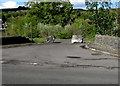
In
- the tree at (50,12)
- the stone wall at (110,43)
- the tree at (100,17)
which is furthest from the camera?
the tree at (50,12)

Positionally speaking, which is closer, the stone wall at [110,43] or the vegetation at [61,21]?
the stone wall at [110,43]

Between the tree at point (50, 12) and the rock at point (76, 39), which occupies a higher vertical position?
the tree at point (50, 12)

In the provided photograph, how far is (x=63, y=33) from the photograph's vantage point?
5766 cm

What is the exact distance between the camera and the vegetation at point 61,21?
118 ft

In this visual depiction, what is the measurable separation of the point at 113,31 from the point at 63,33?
94.0 ft

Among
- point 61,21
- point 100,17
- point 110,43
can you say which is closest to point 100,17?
point 100,17

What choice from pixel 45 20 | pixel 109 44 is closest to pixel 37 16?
pixel 45 20

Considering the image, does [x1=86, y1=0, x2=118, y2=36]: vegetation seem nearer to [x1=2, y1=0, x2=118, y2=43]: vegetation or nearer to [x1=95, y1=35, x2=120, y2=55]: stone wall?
[x1=2, y1=0, x2=118, y2=43]: vegetation

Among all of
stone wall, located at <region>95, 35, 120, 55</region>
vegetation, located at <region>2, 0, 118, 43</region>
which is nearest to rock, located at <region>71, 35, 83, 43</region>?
vegetation, located at <region>2, 0, 118, 43</region>

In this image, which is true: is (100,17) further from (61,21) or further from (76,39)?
(61,21)

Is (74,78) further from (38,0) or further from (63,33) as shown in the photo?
(38,0)

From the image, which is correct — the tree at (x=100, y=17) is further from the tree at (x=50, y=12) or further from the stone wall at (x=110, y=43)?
the tree at (x=50, y=12)

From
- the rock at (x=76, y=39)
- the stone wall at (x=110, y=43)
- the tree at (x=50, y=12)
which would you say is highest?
the tree at (x=50, y=12)

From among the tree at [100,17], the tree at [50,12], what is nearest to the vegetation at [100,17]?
the tree at [100,17]
